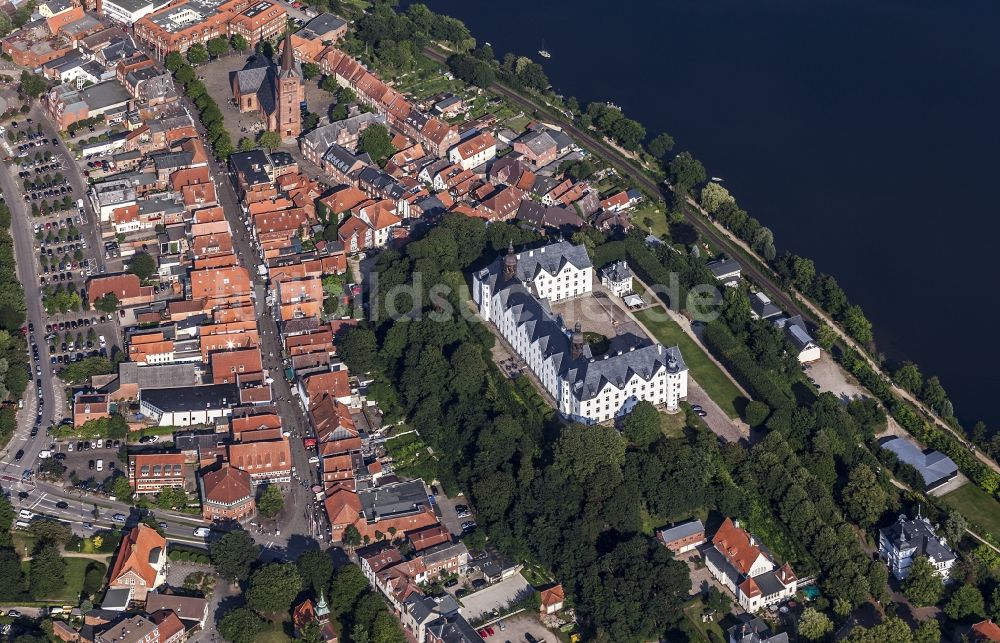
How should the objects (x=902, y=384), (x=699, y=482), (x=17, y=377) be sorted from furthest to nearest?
(x=902, y=384) < (x=17, y=377) < (x=699, y=482)

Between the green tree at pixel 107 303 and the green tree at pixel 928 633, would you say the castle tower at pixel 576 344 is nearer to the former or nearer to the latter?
the green tree at pixel 928 633

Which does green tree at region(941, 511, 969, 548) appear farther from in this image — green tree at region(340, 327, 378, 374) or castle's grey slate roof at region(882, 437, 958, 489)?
green tree at region(340, 327, 378, 374)

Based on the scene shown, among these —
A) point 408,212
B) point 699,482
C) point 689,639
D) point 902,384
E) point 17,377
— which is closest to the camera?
point 689,639

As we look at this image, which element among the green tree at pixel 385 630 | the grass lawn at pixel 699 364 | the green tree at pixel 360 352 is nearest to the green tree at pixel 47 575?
the green tree at pixel 385 630

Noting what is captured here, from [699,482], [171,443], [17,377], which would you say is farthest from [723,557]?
[17,377]

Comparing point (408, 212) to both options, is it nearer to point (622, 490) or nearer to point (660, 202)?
point (660, 202)

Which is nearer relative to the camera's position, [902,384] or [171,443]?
[171,443]
